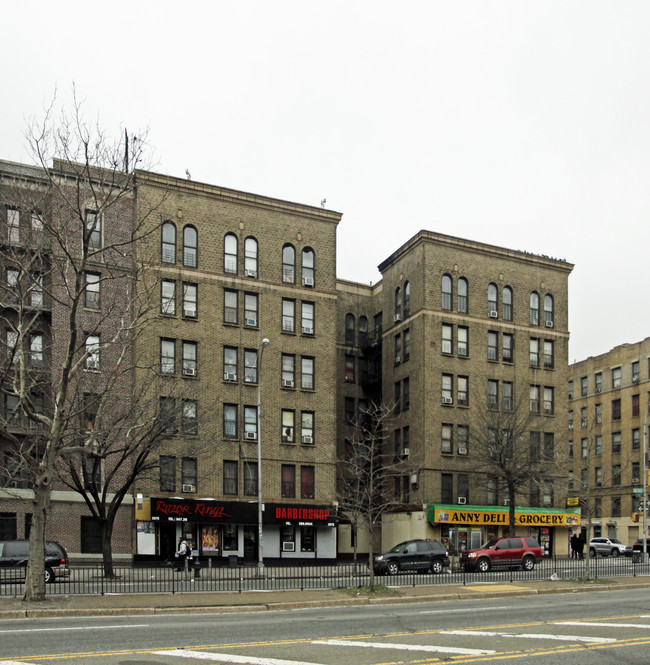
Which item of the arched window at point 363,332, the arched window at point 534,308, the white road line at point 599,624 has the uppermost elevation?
the arched window at point 534,308

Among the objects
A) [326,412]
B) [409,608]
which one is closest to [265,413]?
[326,412]

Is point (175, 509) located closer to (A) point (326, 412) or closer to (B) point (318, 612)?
(A) point (326, 412)

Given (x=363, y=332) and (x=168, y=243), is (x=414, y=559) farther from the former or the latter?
(x=363, y=332)

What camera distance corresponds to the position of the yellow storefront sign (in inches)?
1924

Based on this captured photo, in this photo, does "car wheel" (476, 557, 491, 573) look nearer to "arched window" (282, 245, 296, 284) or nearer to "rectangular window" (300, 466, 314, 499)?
"rectangular window" (300, 466, 314, 499)

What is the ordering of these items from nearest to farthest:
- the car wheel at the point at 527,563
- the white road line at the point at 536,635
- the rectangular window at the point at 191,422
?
the white road line at the point at 536,635 → the car wheel at the point at 527,563 → the rectangular window at the point at 191,422

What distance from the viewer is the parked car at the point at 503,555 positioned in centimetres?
3575

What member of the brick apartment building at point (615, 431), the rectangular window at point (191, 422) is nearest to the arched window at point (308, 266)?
the rectangular window at point (191, 422)

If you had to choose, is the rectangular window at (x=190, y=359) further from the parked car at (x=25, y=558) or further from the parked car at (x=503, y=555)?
the parked car at (x=503, y=555)

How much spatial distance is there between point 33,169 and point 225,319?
12.8m

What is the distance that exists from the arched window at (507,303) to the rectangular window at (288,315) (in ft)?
49.8

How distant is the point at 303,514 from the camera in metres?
45.6

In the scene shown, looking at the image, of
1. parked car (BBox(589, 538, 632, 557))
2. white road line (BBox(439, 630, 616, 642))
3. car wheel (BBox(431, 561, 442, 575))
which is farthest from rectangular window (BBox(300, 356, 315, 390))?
white road line (BBox(439, 630, 616, 642))

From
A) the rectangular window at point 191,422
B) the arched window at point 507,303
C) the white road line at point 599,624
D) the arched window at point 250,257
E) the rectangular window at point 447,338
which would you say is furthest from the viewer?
the arched window at point 507,303
